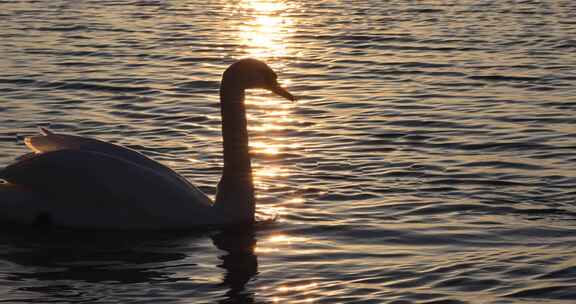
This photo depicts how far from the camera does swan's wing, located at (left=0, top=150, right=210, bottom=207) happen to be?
11.6m

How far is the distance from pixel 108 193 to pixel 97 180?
0.45 ft

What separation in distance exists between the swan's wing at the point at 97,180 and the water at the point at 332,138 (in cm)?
34

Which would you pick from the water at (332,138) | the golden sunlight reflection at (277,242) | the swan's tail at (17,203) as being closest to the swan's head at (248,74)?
the water at (332,138)

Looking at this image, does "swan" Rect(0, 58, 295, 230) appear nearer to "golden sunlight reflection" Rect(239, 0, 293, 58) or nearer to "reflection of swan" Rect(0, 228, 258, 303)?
"reflection of swan" Rect(0, 228, 258, 303)

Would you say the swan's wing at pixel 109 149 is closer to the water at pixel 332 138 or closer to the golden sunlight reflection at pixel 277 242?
the water at pixel 332 138

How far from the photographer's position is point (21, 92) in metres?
18.4

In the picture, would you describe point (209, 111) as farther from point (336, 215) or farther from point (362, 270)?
point (362, 270)

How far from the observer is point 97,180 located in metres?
11.7

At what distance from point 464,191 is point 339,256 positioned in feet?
8.05

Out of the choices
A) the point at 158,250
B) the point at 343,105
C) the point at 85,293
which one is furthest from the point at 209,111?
the point at 85,293

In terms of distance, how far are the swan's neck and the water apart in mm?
269

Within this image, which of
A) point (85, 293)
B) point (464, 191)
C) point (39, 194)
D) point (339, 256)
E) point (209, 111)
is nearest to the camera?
point (85, 293)

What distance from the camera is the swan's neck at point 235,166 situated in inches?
474

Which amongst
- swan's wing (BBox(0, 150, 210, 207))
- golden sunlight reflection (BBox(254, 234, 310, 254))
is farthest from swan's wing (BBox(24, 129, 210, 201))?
golden sunlight reflection (BBox(254, 234, 310, 254))
